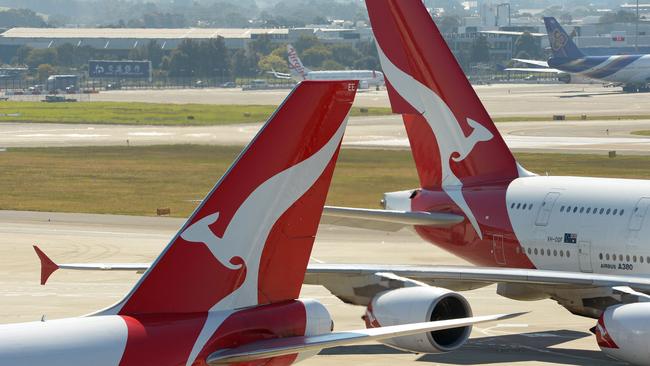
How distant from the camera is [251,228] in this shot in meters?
17.7

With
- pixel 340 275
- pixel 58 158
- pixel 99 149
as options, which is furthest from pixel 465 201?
pixel 99 149

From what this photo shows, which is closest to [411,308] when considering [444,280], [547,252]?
[444,280]

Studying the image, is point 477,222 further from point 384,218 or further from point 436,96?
point 436,96

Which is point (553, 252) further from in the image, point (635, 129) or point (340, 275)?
point (635, 129)

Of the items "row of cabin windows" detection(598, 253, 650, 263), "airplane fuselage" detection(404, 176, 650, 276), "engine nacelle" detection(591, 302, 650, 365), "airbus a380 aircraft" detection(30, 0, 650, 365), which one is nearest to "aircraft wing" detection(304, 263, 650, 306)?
"airbus a380 aircraft" detection(30, 0, 650, 365)

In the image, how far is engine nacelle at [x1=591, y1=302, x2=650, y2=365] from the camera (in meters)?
26.8

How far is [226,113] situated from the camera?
167125mm

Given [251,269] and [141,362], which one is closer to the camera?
[141,362]

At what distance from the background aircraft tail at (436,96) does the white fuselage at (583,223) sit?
5.24 ft

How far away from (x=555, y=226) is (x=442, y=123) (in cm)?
482

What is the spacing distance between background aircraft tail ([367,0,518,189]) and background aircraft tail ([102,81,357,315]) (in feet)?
64.7

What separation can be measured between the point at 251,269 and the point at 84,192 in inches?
2313

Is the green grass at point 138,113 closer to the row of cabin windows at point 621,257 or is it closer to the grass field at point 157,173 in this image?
the grass field at point 157,173

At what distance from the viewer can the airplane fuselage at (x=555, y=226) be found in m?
33.3
